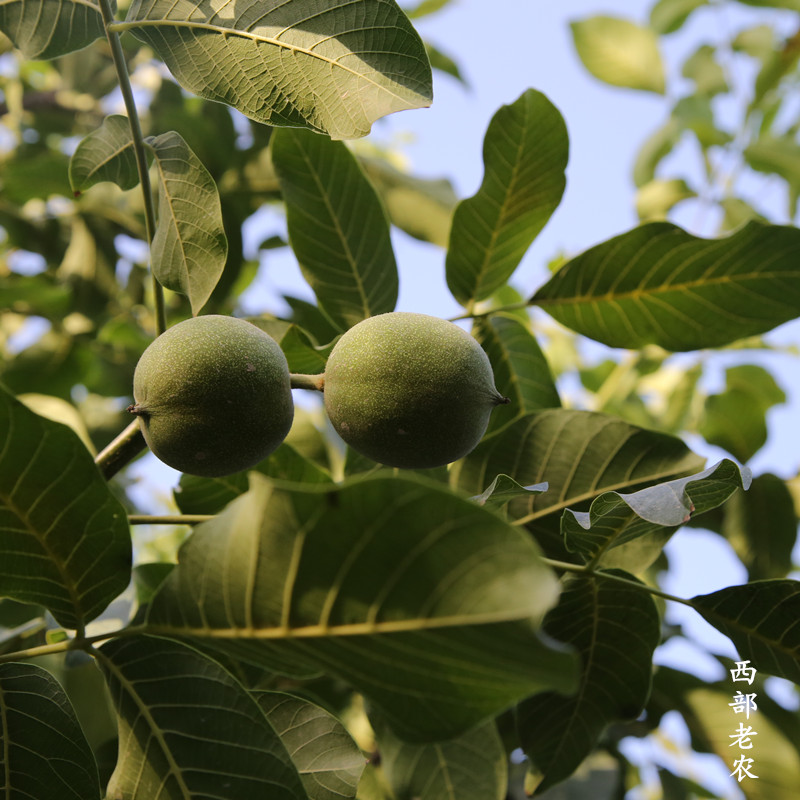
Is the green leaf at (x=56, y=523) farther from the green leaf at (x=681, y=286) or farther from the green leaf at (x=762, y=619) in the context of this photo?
the green leaf at (x=681, y=286)

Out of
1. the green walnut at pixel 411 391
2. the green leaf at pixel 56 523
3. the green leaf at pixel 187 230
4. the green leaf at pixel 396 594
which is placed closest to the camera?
the green leaf at pixel 396 594

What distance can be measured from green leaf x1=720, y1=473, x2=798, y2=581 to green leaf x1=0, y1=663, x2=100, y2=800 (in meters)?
1.55

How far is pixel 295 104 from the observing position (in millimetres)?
979

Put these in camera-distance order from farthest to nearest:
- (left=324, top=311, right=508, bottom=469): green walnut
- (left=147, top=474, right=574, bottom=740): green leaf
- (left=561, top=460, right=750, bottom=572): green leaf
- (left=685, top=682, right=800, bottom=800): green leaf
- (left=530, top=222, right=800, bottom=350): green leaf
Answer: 1. (left=685, top=682, right=800, bottom=800): green leaf
2. (left=530, top=222, right=800, bottom=350): green leaf
3. (left=324, top=311, right=508, bottom=469): green walnut
4. (left=561, top=460, right=750, bottom=572): green leaf
5. (left=147, top=474, right=574, bottom=740): green leaf

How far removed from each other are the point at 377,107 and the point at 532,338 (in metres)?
0.57

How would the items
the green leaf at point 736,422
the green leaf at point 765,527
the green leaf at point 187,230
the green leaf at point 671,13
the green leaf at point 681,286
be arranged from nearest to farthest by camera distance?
the green leaf at point 187,230, the green leaf at point 681,286, the green leaf at point 765,527, the green leaf at point 736,422, the green leaf at point 671,13

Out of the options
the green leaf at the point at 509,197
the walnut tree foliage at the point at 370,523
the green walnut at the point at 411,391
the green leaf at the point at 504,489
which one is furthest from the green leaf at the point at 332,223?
the green leaf at the point at 504,489

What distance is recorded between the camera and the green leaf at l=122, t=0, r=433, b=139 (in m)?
0.94

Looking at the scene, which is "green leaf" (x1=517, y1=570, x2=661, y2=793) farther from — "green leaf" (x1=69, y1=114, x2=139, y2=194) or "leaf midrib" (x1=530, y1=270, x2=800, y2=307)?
"green leaf" (x1=69, y1=114, x2=139, y2=194)

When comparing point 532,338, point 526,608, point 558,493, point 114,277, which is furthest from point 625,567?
point 114,277


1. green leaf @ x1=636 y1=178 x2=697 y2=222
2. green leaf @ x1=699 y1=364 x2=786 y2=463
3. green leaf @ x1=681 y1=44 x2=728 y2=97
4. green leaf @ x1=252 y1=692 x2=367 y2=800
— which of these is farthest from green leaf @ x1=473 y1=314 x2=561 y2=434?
green leaf @ x1=681 y1=44 x2=728 y2=97

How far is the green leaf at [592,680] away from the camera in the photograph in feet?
3.61

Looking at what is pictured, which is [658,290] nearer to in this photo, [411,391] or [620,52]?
[411,391]

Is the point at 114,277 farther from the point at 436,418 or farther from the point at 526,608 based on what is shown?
the point at 526,608
